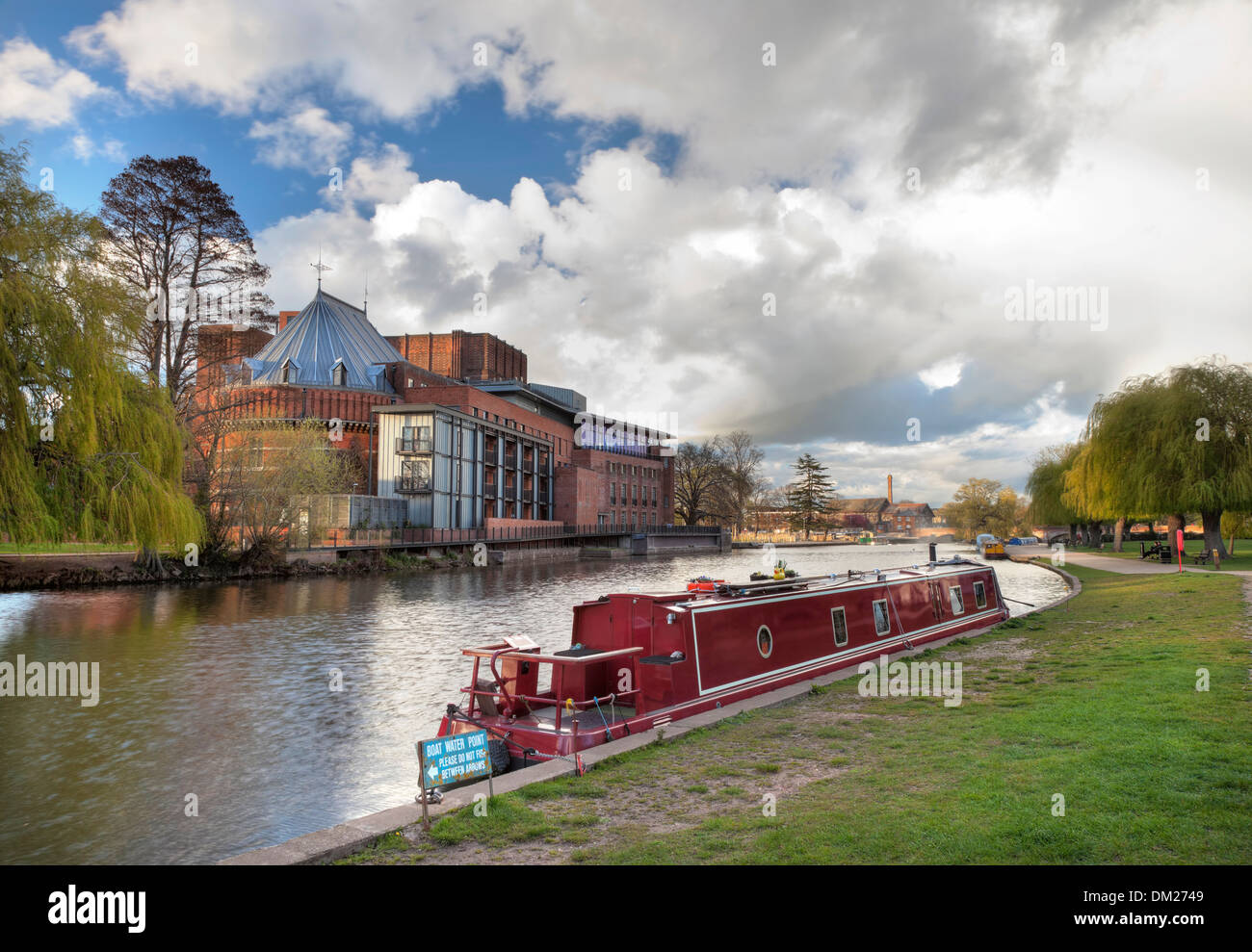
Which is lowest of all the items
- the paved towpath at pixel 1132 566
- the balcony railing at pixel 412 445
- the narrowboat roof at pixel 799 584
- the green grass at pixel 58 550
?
the paved towpath at pixel 1132 566

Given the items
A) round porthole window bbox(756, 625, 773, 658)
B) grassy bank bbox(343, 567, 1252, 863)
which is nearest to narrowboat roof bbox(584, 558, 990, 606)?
round porthole window bbox(756, 625, 773, 658)

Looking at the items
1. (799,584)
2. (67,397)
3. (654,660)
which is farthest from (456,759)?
(67,397)

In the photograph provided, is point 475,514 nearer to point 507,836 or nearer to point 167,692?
point 167,692

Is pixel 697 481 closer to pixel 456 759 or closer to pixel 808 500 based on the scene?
pixel 808 500

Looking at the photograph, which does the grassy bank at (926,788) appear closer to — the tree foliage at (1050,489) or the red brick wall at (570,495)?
the tree foliage at (1050,489)

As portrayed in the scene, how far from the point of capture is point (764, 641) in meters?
11.0

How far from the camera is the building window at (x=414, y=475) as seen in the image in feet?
162

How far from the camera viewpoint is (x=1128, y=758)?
19.3ft

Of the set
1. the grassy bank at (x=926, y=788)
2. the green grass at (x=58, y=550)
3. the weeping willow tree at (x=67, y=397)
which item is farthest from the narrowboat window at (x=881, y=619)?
the green grass at (x=58, y=550)

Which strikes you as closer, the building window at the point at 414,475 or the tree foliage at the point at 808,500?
the building window at the point at 414,475

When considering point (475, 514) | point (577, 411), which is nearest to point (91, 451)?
point (475, 514)

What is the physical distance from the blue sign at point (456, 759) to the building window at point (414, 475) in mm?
44198

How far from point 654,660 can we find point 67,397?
13026mm
